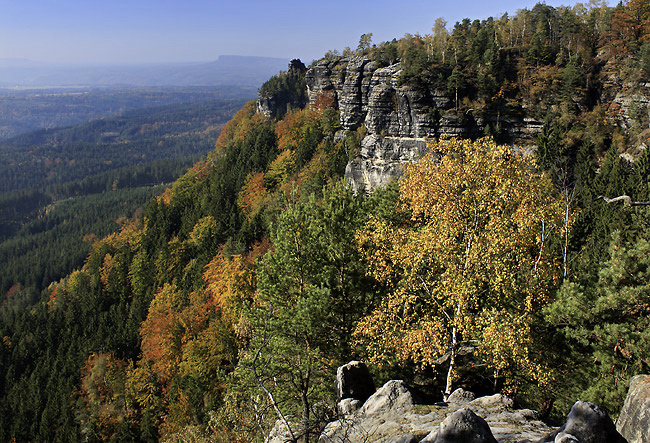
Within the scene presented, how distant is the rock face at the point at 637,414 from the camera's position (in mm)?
7609

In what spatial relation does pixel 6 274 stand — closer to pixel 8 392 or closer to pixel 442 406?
pixel 8 392

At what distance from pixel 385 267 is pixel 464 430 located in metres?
8.20

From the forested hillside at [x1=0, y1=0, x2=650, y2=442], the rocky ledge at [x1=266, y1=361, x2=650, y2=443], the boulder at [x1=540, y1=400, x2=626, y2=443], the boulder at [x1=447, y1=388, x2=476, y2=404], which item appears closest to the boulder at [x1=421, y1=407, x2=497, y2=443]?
the rocky ledge at [x1=266, y1=361, x2=650, y2=443]

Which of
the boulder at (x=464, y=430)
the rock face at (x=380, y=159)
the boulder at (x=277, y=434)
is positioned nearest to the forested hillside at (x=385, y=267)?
the boulder at (x=277, y=434)

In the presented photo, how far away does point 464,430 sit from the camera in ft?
22.8

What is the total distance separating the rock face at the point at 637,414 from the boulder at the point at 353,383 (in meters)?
6.95

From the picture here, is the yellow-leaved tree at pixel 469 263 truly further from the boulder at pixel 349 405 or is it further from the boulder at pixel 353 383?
the boulder at pixel 349 405

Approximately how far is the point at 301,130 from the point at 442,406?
64.2 m

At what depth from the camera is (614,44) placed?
42.6 meters

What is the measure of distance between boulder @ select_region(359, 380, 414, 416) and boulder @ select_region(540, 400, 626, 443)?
180 inches

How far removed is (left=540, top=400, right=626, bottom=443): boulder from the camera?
22.0 ft

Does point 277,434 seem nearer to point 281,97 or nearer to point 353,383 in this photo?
point 353,383

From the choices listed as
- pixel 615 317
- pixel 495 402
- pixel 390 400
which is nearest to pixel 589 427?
pixel 495 402

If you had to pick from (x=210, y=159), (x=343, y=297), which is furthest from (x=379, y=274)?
(x=210, y=159)
